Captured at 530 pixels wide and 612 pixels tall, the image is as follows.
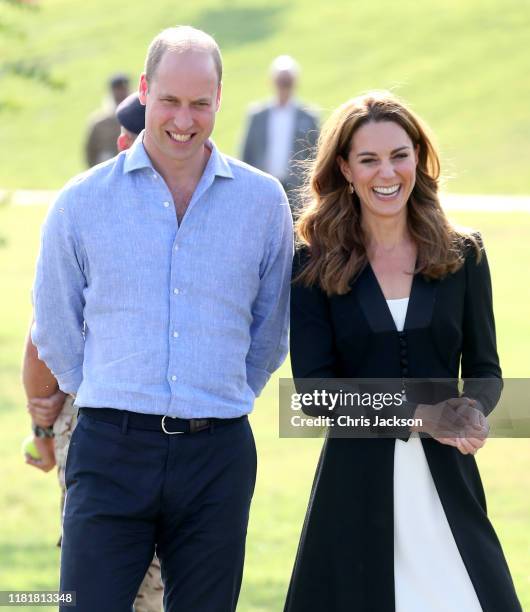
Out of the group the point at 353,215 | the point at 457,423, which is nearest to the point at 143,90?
the point at 353,215

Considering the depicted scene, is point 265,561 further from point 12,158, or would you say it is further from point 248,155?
point 12,158

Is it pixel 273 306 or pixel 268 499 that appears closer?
pixel 273 306

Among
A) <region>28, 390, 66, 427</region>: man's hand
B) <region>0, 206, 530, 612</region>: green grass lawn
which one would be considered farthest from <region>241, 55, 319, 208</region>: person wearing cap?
<region>28, 390, 66, 427</region>: man's hand

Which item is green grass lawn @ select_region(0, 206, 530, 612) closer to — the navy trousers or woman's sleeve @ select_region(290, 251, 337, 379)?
the navy trousers

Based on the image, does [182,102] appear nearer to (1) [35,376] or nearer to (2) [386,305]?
(2) [386,305]

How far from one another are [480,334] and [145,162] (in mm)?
1232

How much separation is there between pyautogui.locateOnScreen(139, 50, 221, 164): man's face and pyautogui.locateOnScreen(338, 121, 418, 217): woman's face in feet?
1.77

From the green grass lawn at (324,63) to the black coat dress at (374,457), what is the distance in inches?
907

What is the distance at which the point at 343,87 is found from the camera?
128 feet

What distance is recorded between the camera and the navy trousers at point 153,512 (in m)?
4.11

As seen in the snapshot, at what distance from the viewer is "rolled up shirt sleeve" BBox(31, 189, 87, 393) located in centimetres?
425

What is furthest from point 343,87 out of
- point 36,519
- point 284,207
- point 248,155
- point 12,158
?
point 284,207

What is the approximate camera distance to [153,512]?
4.13 meters

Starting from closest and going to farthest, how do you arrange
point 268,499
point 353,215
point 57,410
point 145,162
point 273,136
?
point 145,162
point 353,215
point 57,410
point 268,499
point 273,136
